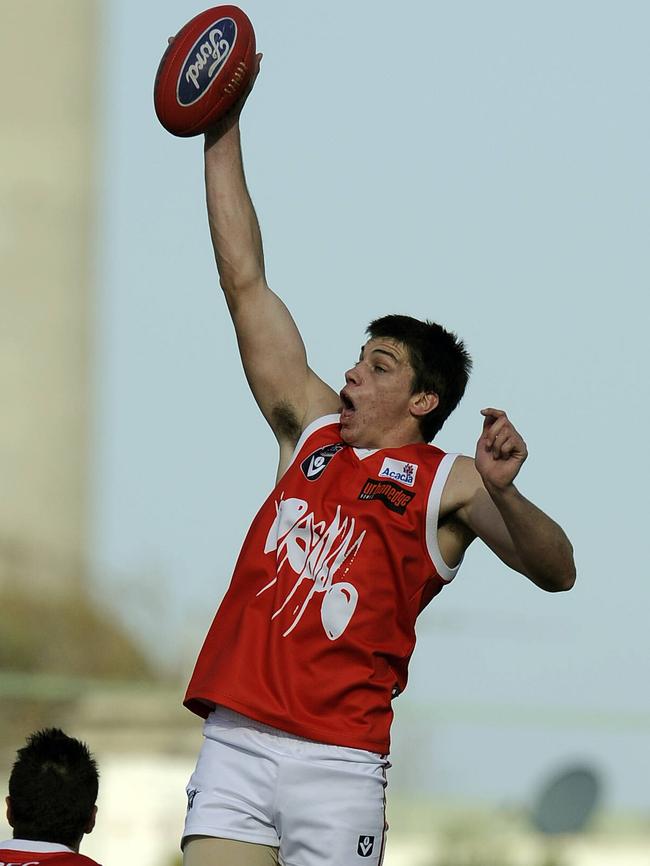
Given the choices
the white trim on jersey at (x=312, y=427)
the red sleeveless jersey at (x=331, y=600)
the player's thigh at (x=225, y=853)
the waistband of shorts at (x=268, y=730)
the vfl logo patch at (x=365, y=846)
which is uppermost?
the white trim on jersey at (x=312, y=427)

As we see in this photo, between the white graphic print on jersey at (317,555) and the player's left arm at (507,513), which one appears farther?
the white graphic print on jersey at (317,555)

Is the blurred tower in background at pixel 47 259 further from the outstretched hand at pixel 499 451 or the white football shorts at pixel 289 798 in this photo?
the outstretched hand at pixel 499 451

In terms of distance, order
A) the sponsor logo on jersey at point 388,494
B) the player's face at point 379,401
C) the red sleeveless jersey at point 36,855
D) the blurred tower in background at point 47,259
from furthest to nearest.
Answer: the blurred tower in background at point 47,259 → the player's face at point 379,401 → the sponsor logo on jersey at point 388,494 → the red sleeveless jersey at point 36,855

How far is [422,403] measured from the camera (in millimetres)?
3518

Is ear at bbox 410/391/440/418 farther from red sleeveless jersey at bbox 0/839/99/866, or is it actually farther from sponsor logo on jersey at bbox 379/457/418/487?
red sleeveless jersey at bbox 0/839/99/866

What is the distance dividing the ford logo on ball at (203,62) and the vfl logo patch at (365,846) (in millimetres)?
1616

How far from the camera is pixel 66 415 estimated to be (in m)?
14.3

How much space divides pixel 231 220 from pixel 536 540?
1015 millimetres

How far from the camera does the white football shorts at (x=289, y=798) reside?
317 centimetres

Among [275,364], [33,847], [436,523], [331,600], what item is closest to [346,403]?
[275,364]

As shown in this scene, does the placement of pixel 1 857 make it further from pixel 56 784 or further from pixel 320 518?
pixel 320 518

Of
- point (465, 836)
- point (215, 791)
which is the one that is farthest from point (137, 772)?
point (215, 791)

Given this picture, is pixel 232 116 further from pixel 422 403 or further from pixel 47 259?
pixel 47 259

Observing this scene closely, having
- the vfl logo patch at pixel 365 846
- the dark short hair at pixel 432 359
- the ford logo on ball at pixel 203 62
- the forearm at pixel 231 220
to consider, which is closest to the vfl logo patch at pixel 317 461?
the dark short hair at pixel 432 359
